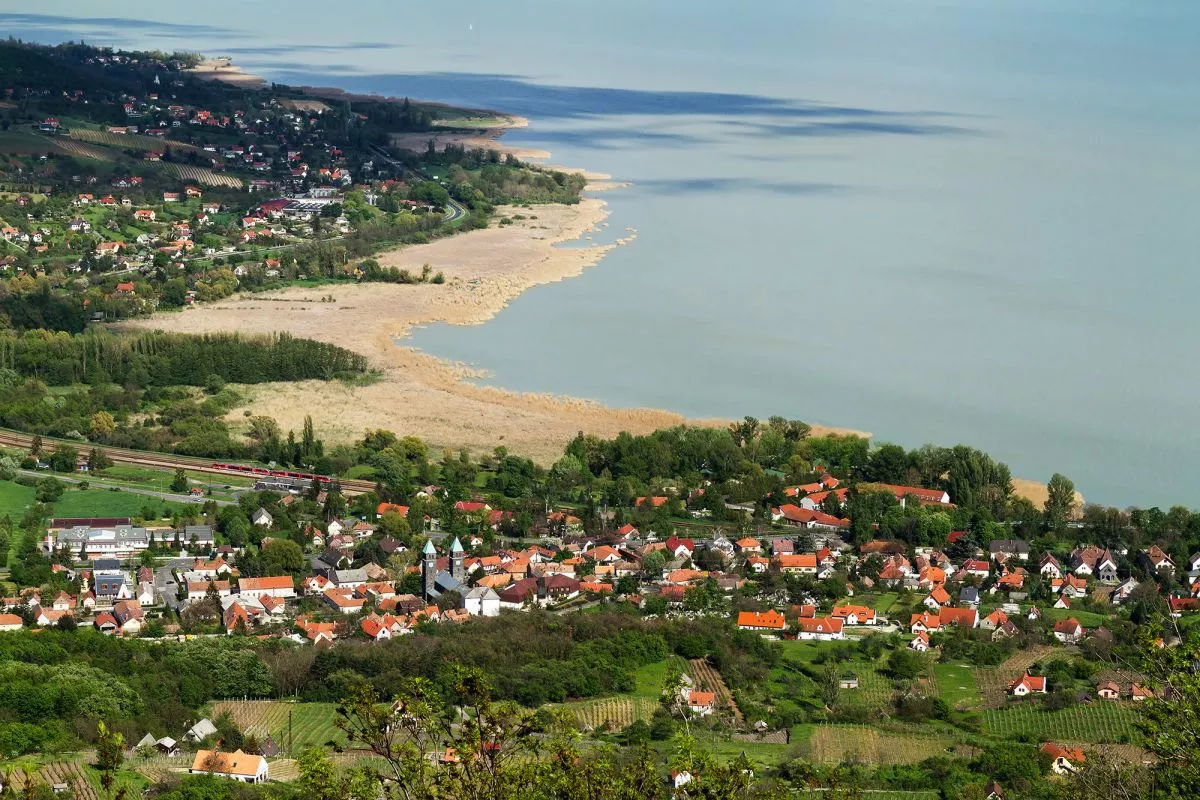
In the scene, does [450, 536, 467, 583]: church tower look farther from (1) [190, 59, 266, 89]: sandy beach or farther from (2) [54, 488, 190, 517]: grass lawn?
(1) [190, 59, 266, 89]: sandy beach

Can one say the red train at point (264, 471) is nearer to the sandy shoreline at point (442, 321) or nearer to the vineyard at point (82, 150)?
the sandy shoreline at point (442, 321)

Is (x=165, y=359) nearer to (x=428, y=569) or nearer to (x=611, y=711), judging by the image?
(x=428, y=569)


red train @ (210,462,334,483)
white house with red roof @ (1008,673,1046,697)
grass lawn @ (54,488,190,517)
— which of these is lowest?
grass lawn @ (54,488,190,517)

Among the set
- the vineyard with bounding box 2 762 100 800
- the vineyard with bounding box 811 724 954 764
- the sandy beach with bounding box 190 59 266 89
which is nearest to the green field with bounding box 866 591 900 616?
the vineyard with bounding box 811 724 954 764

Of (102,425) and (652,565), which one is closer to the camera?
(652,565)

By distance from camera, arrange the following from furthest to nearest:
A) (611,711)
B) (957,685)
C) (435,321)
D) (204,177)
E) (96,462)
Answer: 1. (204,177)
2. (435,321)
3. (96,462)
4. (957,685)
5. (611,711)

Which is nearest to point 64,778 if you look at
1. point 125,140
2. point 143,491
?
point 143,491
